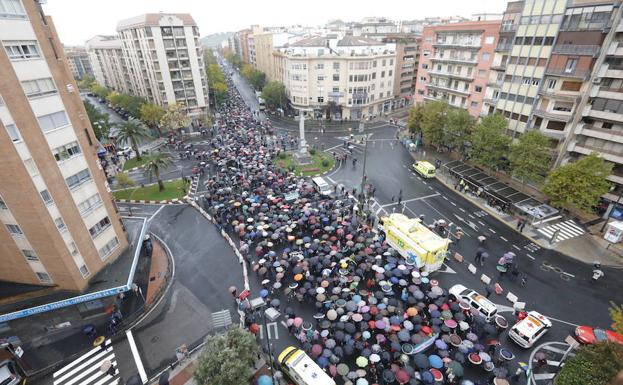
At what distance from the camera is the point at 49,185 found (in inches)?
904

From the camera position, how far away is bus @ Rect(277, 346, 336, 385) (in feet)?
65.0

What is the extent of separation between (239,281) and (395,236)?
16.8 metres

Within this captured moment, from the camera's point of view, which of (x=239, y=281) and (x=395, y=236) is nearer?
(x=239, y=281)

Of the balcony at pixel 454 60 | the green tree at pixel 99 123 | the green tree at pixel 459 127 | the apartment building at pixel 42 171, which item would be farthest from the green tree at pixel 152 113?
the balcony at pixel 454 60

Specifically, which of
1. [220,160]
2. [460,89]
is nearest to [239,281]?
[220,160]

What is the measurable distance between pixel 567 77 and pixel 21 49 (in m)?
56.0

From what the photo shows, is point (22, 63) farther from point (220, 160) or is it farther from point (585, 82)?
point (585, 82)

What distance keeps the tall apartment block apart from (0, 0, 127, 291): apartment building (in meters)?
54.4

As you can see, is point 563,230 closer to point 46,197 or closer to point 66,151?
point 66,151

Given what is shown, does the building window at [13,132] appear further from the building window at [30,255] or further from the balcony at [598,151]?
the balcony at [598,151]

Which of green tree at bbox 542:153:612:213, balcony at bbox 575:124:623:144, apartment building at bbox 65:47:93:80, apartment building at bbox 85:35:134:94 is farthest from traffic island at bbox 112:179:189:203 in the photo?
apartment building at bbox 65:47:93:80

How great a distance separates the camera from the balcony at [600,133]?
36.2 m

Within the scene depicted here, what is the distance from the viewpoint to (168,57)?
71.6 m

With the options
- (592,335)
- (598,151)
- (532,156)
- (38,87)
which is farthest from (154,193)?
(598,151)
